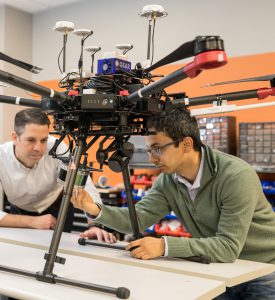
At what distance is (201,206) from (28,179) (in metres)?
1.21

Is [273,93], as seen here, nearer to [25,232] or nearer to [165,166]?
[165,166]

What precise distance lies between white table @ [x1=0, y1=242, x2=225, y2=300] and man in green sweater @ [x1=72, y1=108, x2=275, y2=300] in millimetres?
176

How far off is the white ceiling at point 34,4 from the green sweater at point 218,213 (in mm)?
4388

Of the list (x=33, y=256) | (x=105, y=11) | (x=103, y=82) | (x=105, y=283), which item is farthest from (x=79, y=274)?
(x=105, y=11)

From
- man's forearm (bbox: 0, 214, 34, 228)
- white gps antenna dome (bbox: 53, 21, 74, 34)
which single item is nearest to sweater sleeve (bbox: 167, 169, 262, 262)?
white gps antenna dome (bbox: 53, 21, 74, 34)

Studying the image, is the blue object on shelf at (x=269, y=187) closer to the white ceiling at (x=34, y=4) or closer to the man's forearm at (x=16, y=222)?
the man's forearm at (x=16, y=222)

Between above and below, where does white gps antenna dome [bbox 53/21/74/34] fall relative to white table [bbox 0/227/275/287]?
above

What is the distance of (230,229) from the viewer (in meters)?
1.53

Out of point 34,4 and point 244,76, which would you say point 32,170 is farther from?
point 34,4

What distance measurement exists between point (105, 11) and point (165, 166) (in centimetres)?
412

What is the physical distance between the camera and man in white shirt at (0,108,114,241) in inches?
92.4

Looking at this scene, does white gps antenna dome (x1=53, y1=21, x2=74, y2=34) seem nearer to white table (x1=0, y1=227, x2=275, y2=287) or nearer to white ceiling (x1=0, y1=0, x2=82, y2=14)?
white table (x1=0, y1=227, x2=275, y2=287)

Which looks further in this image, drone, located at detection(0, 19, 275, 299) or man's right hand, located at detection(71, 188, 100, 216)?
man's right hand, located at detection(71, 188, 100, 216)

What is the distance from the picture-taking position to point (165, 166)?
1.69 m
